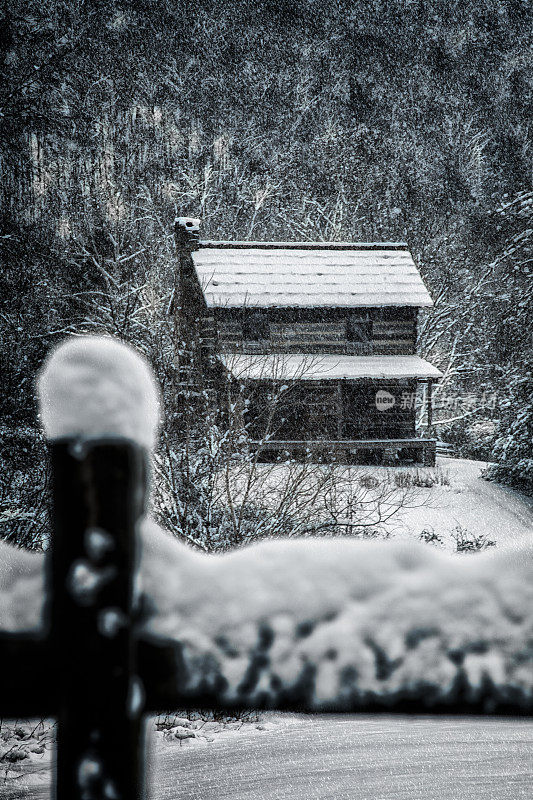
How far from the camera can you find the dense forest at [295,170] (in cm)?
2062

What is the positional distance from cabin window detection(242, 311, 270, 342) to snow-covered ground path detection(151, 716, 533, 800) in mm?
11736

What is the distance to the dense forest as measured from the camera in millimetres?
20625

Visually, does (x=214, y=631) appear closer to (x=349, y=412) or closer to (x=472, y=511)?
(x=472, y=511)

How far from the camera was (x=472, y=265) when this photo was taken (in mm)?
28891

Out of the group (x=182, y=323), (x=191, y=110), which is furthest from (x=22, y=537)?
(x=191, y=110)

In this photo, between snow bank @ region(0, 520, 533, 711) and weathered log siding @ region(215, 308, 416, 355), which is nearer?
snow bank @ region(0, 520, 533, 711)

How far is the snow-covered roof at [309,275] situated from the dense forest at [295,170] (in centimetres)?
225

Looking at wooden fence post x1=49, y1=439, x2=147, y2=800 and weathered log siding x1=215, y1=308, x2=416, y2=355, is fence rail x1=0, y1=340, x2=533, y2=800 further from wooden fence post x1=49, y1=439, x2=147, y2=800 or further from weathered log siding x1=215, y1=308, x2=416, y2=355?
weathered log siding x1=215, y1=308, x2=416, y2=355

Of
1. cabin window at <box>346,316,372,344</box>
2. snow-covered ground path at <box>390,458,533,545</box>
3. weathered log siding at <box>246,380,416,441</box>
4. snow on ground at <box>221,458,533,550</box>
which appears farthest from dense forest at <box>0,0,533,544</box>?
cabin window at <box>346,316,372,344</box>

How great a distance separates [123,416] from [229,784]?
22.3 feet

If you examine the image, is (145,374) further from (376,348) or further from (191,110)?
(191,110)

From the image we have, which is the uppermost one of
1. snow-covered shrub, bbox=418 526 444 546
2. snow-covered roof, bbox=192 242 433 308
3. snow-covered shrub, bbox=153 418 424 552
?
snow-covered roof, bbox=192 242 433 308

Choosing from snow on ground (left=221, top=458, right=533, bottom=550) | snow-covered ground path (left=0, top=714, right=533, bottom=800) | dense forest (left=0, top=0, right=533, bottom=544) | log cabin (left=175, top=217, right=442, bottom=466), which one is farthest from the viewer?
dense forest (left=0, top=0, right=533, bottom=544)

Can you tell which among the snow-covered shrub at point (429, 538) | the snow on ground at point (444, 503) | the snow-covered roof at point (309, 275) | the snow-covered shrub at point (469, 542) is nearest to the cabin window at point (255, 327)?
the snow-covered roof at point (309, 275)
